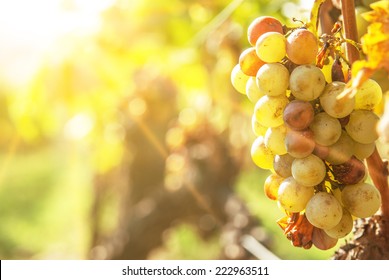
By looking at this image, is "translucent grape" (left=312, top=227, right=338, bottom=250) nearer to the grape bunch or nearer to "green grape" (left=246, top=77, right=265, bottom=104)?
the grape bunch

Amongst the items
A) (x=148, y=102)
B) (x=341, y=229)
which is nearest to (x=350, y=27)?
(x=341, y=229)

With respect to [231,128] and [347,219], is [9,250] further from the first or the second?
[347,219]

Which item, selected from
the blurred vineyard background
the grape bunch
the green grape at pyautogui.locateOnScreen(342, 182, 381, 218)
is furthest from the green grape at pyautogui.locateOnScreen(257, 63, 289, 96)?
the blurred vineyard background

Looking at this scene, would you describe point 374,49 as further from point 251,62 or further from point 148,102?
point 148,102

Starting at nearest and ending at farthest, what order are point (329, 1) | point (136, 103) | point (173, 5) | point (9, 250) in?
point (329, 1) → point (173, 5) → point (136, 103) → point (9, 250)

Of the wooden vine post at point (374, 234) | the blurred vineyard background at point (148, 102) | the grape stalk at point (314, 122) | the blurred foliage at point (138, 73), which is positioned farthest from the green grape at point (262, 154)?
the blurred vineyard background at point (148, 102)

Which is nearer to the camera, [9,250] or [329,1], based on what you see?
[329,1]

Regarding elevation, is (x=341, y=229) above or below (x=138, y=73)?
below
